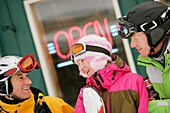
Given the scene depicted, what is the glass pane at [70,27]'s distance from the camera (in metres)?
3.45

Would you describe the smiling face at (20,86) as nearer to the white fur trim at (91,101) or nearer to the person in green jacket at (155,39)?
the white fur trim at (91,101)

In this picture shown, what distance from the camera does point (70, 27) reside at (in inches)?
142

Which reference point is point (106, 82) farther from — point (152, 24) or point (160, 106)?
point (152, 24)

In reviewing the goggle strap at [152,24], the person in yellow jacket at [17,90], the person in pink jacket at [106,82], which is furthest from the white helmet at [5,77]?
the goggle strap at [152,24]

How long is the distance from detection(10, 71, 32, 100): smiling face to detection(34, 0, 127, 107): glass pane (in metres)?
A: 1.62

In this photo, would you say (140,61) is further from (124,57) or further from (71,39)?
(71,39)

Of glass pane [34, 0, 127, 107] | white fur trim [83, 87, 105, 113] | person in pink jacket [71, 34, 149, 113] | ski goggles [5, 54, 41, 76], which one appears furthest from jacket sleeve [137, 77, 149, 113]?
glass pane [34, 0, 127, 107]

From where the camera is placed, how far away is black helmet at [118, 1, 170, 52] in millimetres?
1482

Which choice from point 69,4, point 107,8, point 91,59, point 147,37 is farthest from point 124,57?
point 147,37

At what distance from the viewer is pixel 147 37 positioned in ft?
4.99

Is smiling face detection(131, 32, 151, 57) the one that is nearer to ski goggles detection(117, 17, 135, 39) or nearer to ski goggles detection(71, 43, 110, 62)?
ski goggles detection(117, 17, 135, 39)

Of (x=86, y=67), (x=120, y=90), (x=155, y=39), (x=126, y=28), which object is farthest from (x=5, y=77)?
(x=155, y=39)

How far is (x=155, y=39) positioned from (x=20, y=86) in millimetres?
1321

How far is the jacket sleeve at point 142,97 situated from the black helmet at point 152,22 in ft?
1.10
